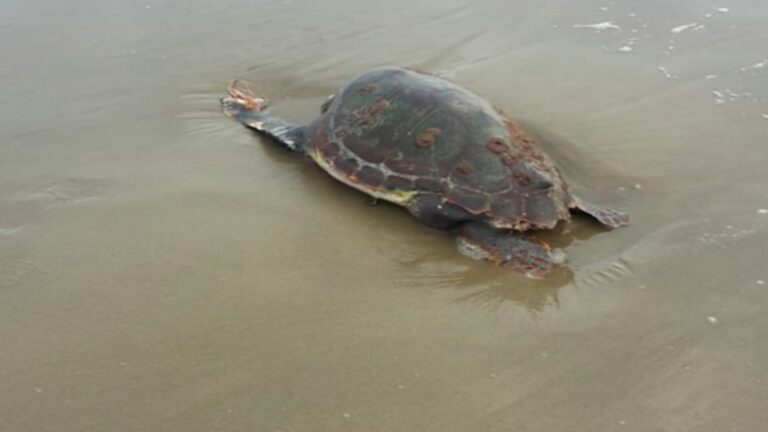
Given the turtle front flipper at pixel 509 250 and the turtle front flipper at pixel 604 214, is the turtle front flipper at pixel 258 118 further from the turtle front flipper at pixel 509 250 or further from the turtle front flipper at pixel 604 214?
the turtle front flipper at pixel 604 214

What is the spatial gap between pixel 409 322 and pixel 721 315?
1.44m

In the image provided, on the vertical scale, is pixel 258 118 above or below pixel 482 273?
above

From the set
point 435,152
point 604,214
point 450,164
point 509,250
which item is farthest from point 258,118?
point 604,214

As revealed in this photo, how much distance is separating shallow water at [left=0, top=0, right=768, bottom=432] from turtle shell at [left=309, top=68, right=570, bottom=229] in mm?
193

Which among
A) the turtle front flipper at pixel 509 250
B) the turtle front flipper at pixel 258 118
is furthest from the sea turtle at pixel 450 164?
the turtle front flipper at pixel 258 118

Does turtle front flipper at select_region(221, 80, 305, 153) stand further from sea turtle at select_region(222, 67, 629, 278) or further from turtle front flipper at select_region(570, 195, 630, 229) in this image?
turtle front flipper at select_region(570, 195, 630, 229)

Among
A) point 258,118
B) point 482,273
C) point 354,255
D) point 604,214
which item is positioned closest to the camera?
point 482,273

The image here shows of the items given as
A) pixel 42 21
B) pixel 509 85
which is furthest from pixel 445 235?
pixel 42 21

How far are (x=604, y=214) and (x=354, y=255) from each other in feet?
4.72

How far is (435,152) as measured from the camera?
3990mm

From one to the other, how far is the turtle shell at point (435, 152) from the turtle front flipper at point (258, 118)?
22 centimetres

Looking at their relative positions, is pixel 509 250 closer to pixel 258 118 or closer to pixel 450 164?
pixel 450 164

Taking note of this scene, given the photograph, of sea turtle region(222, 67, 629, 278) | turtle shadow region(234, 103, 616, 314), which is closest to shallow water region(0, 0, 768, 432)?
turtle shadow region(234, 103, 616, 314)

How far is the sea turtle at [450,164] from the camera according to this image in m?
3.73
